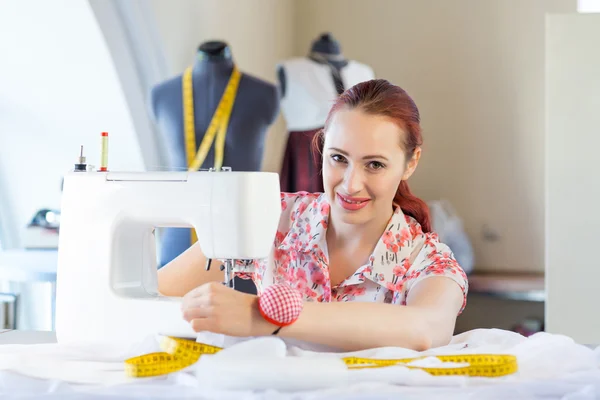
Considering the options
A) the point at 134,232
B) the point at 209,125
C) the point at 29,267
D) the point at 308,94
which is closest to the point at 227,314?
the point at 134,232

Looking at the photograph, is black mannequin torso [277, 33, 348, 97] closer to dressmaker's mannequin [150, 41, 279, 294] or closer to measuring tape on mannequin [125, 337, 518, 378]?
dressmaker's mannequin [150, 41, 279, 294]

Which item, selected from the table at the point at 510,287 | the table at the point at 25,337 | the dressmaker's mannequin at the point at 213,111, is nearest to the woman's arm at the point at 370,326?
the table at the point at 25,337

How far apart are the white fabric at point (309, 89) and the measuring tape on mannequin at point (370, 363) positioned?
2855 millimetres

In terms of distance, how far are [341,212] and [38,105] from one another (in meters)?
2.40

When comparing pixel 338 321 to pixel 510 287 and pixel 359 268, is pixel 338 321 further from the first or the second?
pixel 510 287

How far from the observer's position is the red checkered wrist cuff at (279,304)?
133 centimetres

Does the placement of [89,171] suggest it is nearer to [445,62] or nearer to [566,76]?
[566,76]

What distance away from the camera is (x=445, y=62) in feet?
17.5

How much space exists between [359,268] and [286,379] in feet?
2.32

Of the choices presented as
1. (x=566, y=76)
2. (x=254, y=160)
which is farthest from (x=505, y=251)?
(x=254, y=160)

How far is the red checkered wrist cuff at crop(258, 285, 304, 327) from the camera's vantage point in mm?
1329

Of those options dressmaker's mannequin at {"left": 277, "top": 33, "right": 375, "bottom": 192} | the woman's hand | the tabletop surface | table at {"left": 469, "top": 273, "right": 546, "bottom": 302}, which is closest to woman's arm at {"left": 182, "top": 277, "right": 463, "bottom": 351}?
the woman's hand

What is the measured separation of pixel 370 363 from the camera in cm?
127

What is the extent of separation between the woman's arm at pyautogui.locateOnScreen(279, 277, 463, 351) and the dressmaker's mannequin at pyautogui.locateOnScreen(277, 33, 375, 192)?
2.56m
